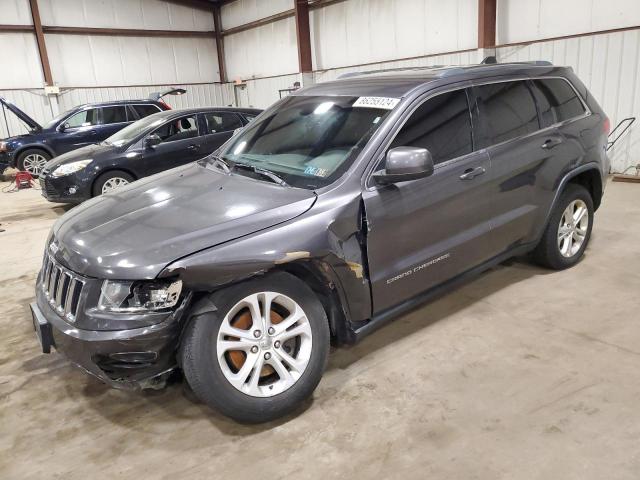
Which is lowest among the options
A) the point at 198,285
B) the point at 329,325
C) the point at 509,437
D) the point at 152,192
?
the point at 509,437

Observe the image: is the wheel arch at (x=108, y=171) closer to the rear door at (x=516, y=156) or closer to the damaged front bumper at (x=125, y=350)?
the damaged front bumper at (x=125, y=350)

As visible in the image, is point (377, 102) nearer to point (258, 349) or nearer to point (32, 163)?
point (258, 349)

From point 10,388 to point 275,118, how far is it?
7.86ft

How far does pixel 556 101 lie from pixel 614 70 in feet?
17.5

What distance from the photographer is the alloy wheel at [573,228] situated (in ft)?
13.7

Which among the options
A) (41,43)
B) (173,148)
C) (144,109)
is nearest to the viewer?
(173,148)

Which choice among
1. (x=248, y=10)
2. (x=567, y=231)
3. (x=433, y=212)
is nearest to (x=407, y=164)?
A: (x=433, y=212)

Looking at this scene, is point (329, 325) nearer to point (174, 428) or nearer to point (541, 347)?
point (174, 428)

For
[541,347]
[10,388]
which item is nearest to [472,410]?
[541,347]

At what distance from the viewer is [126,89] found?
53.7 feet

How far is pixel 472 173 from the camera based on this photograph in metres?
3.25

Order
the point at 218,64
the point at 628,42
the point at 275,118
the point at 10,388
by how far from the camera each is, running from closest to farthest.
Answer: the point at 10,388, the point at 275,118, the point at 628,42, the point at 218,64

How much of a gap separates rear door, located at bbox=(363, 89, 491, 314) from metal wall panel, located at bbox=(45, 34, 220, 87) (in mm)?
15049

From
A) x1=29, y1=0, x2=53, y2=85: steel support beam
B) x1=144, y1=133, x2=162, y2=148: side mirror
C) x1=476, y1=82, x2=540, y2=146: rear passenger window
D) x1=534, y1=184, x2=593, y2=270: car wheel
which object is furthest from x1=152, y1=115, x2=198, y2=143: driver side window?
x1=29, y1=0, x2=53, y2=85: steel support beam
